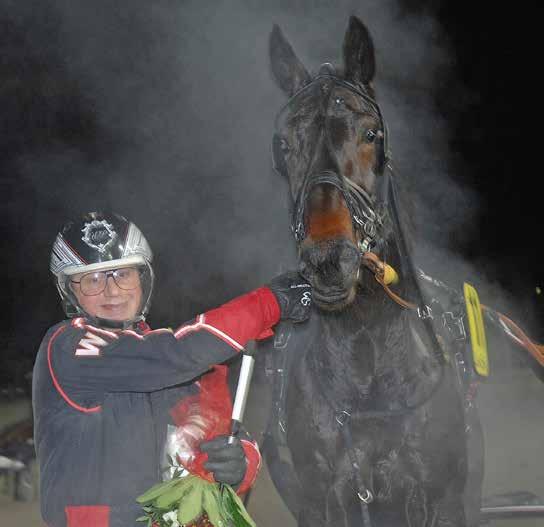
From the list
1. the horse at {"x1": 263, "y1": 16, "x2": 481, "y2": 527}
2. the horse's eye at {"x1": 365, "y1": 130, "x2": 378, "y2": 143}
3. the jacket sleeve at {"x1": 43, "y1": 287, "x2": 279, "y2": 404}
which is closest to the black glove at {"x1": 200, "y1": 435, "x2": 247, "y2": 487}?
the jacket sleeve at {"x1": 43, "y1": 287, "x2": 279, "y2": 404}

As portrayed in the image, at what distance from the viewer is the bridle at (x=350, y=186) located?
90.6 inches

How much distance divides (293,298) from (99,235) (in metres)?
0.87

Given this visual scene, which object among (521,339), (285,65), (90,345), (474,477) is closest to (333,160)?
(285,65)

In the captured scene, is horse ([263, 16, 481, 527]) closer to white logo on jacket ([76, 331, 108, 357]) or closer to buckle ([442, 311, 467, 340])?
buckle ([442, 311, 467, 340])

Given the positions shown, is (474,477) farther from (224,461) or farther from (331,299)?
(224,461)

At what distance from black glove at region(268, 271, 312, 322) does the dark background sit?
142 centimetres

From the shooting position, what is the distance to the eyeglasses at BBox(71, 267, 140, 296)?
8.12 feet

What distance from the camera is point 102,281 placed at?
2498mm

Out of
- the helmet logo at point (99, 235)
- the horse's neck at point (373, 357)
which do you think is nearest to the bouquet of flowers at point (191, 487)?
the horse's neck at point (373, 357)

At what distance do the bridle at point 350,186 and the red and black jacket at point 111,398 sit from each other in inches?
17.2

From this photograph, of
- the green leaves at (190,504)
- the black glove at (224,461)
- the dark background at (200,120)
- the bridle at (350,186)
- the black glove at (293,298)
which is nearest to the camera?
the green leaves at (190,504)

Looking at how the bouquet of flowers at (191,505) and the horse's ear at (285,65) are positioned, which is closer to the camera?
the bouquet of flowers at (191,505)

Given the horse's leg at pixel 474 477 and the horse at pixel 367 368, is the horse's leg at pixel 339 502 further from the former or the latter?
the horse's leg at pixel 474 477

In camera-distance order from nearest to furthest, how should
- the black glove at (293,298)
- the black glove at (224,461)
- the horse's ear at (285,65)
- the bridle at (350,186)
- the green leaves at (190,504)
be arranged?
the green leaves at (190,504)
the black glove at (224,461)
the black glove at (293,298)
the bridle at (350,186)
the horse's ear at (285,65)
